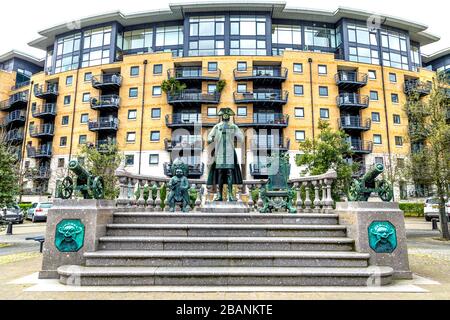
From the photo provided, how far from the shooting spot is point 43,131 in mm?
43875

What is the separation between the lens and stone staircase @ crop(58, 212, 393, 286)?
532 centimetres

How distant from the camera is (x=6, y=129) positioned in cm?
4841

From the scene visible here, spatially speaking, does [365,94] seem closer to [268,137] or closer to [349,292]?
[268,137]

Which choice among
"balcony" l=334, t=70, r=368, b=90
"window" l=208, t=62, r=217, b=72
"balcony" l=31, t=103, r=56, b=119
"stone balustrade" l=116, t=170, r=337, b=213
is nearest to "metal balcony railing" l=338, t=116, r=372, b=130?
"balcony" l=334, t=70, r=368, b=90

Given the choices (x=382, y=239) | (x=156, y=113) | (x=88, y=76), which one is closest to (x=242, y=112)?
(x=156, y=113)

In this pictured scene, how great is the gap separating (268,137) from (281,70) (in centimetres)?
910

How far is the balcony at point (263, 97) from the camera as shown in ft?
A: 124

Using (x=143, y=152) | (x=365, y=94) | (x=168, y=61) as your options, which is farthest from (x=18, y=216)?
(x=365, y=94)

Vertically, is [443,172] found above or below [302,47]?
below

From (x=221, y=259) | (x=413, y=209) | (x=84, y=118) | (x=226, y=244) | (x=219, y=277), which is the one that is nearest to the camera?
(x=219, y=277)

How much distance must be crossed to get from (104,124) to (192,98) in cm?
1232

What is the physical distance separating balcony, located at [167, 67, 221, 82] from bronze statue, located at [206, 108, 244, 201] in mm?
30209

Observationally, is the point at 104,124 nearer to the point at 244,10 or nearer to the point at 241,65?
the point at 241,65

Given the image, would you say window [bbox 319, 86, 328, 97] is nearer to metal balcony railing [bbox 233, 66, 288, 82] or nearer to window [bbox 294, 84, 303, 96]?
window [bbox 294, 84, 303, 96]
